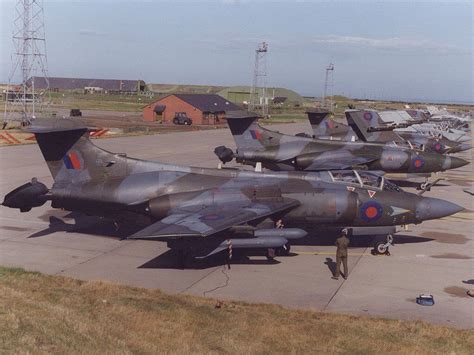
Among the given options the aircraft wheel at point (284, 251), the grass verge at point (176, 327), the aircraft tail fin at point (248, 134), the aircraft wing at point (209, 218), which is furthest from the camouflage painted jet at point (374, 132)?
the grass verge at point (176, 327)

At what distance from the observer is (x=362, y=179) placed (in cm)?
1638

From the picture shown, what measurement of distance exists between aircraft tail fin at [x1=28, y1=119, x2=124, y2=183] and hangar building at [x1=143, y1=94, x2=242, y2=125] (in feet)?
190

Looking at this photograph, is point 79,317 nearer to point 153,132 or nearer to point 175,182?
point 175,182

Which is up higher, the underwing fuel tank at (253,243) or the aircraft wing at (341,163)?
the aircraft wing at (341,163)

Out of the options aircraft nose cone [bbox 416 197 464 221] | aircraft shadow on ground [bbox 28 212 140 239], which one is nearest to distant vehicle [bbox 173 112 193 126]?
aircraft shadow on ground [bbox 28 212 140 239]

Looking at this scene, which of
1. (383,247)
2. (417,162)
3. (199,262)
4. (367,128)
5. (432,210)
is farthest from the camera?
(367,128)

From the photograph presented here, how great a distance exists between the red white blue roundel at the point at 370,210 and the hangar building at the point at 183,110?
59.7m

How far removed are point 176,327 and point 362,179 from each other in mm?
8666

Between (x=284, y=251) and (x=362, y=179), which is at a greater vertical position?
(x=362, y=179)

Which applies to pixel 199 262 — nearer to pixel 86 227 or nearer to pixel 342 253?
pixel 342 253

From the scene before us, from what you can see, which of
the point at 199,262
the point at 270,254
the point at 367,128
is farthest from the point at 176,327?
the point at 367,128

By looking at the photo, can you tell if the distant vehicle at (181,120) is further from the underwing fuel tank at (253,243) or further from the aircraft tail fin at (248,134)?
the underwing fuel tank at (253,243)

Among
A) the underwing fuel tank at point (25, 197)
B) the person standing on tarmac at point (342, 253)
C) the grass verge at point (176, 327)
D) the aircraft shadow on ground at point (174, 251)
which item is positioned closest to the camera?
the grass verge at point (176, 327)

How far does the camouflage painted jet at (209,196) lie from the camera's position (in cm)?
1462
